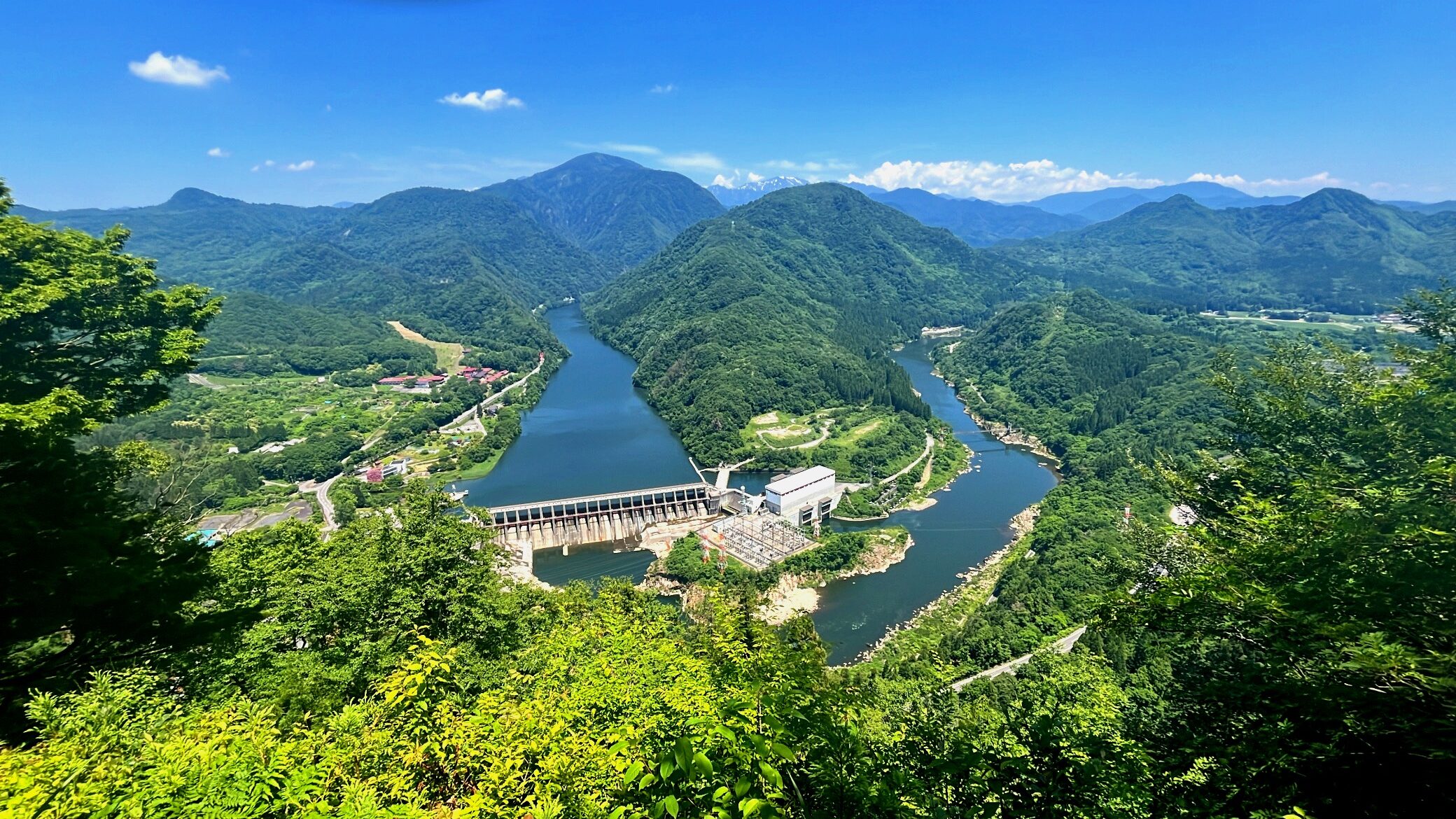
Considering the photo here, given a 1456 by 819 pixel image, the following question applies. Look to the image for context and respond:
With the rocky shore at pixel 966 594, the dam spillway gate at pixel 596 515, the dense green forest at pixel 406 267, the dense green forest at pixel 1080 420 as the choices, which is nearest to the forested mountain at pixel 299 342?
the dense green forest at pixel 406 267

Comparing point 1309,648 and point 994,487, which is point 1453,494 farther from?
point 994,487

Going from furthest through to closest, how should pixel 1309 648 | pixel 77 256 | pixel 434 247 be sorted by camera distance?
pixel 434 247 → pixel 77 256 → pixel 1309 648

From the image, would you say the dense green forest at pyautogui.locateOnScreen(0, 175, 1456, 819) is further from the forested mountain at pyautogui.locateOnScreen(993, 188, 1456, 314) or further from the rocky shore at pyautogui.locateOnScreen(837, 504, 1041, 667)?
the forested mountain at pyautogui.locateOnScreen(993, 188, 1456, 314)

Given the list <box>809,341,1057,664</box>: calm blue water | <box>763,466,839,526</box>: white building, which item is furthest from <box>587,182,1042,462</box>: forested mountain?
<box>763,466,839,526</box>: white building

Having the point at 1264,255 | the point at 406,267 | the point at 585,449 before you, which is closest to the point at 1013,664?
the point at 585,449

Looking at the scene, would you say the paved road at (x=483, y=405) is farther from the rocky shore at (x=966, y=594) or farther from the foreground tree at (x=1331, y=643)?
the foreground tree at (x=1331, y=643)

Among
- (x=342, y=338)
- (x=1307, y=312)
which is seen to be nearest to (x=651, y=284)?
(x=342, y=338)
